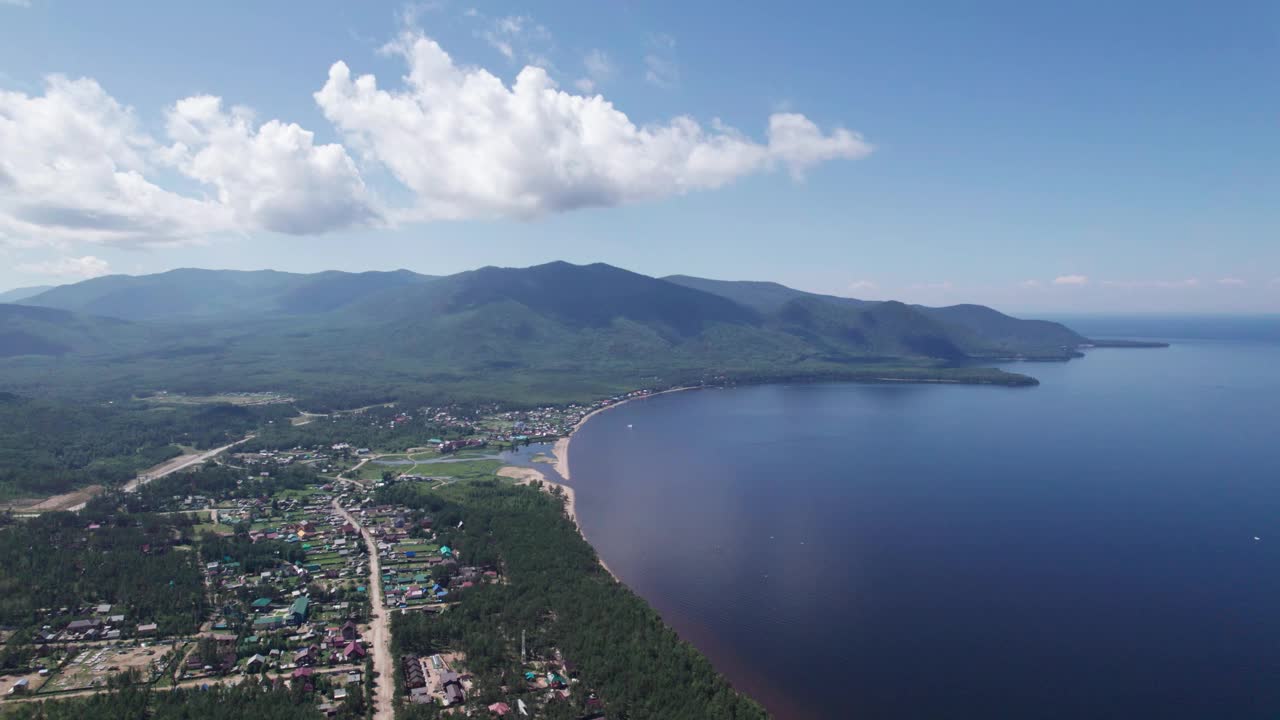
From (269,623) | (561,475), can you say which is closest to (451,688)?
(269,623)

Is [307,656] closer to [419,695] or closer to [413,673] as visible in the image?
[413,673]

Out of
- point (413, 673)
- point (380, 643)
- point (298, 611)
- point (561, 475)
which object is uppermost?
point (561, 475)

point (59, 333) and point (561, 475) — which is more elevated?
point (59, 333)

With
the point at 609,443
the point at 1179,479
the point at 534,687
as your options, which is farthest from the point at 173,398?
the point at 1179,479

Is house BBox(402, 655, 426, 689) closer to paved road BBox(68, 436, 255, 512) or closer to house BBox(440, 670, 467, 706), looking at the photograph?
house BBox(440, 670, 467, 706)

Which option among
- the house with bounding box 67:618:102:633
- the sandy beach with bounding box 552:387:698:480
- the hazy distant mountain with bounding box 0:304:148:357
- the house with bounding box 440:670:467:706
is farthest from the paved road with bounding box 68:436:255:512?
the hazy distant mountain with bounding box 0:304:148:357

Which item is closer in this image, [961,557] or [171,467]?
[961,557]

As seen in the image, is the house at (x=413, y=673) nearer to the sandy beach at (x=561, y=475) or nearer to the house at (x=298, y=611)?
the house at (x=298, y=611)
